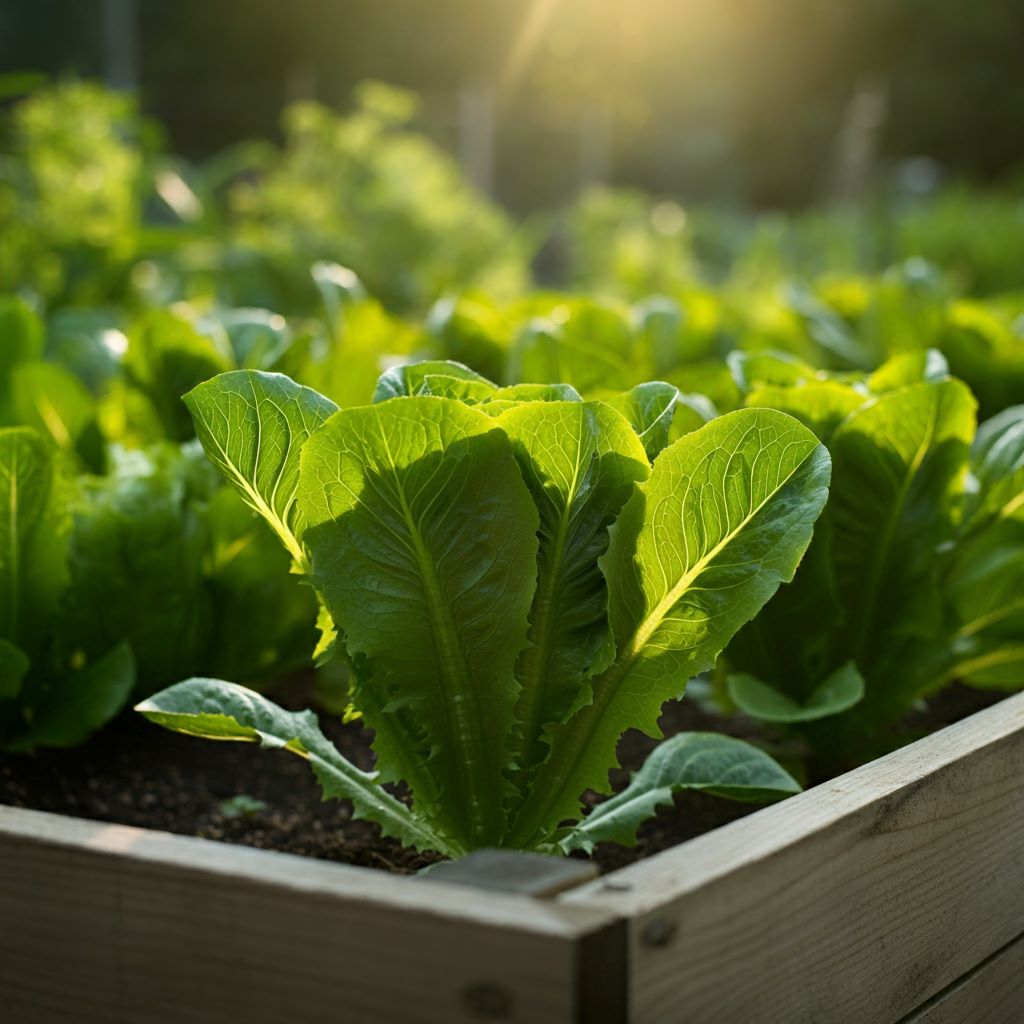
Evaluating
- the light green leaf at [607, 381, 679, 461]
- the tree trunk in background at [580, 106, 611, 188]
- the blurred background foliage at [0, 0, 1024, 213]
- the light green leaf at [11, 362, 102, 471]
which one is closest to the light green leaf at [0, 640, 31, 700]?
the light green leaf at [11, 362, 102, 471]

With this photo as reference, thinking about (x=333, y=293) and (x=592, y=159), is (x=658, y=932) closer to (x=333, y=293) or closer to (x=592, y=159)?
Result: (x=333, y=293)

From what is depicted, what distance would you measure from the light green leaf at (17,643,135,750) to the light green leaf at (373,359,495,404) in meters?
0.54

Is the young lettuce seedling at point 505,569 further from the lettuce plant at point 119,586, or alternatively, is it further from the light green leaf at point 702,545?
the lettuce plant at point 119,586

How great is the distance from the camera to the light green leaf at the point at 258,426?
3.55 feet

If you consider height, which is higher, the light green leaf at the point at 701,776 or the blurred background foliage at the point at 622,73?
the light green leaf at the point at 701,776

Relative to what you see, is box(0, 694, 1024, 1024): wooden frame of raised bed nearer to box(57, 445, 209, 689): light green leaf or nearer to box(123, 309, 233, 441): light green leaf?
box(57, 445, 209, 689): light green leaf

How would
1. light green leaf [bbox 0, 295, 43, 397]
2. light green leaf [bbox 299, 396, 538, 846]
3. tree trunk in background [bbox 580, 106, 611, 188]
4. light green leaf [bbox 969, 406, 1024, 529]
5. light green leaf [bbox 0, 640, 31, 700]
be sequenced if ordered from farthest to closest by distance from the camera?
tree trunk in background [bbox 580, 106, 611, 188]
light green leaf [bbox 0, 295, 43, 397]
light green leaf [bbox 969, 406, 1024, 529]
light green leaf [bbox 0, 640, 31, 700]
light green leaf [bbox 299, 396, 538, 846]

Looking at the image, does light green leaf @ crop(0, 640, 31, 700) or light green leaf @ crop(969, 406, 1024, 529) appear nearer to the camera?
light green leaf @ crop(0, 640, 31, 700)

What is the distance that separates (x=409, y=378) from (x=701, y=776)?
44 centimetres

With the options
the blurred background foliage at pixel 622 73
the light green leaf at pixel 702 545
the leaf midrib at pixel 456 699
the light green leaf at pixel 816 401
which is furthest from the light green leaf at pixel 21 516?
the blurred background foliage at pixel 622 73

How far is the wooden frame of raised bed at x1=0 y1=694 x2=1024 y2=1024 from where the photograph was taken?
33.4 inches

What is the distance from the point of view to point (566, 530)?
1122mm

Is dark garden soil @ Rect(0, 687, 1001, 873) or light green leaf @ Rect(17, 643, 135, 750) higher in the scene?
light green leaf @ Rect(17, 643, 135, 750)

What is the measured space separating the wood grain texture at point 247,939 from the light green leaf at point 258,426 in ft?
0.97
